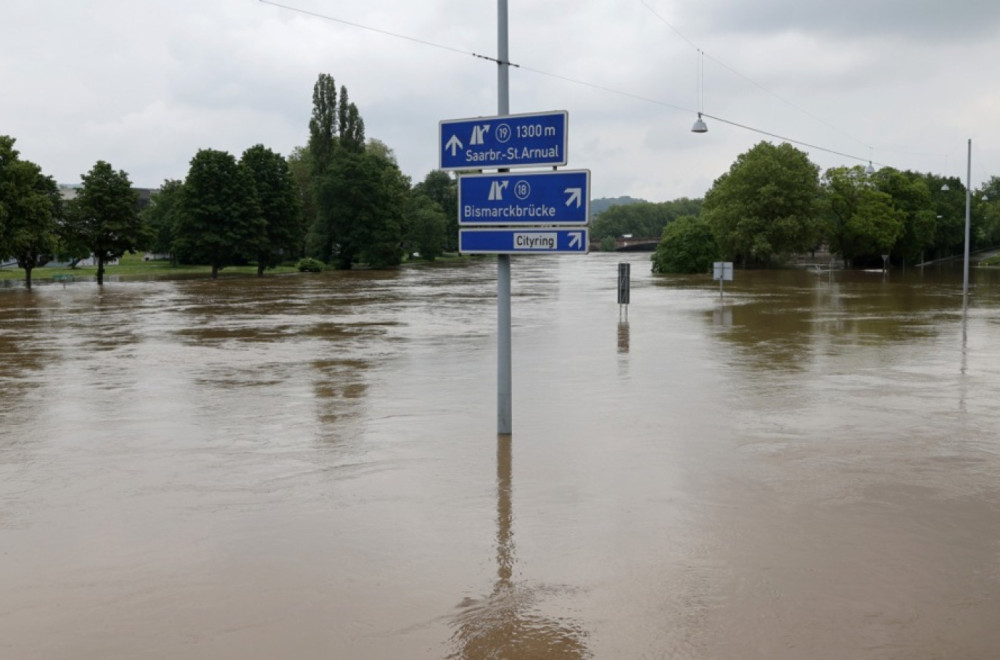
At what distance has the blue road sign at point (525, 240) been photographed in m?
9.72

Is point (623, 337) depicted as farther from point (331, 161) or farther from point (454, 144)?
point (331, 161)

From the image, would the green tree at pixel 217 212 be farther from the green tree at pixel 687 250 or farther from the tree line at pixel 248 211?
the green tree at pixel 687 250

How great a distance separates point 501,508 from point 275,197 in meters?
70.4

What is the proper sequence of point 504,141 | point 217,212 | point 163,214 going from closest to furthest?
point 504,141 → point 217,212 → point 163,214

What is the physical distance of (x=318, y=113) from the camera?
9506 centimetres

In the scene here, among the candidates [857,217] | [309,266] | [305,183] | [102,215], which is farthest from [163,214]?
[857,217]

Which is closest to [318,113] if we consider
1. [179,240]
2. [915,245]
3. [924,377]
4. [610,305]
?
[179,240]

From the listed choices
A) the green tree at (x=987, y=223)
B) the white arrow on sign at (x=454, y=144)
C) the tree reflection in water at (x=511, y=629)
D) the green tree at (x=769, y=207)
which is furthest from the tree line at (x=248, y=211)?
the green tree at (x=987, y=223)

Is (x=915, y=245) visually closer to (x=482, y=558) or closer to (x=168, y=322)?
(x=168, y=322)

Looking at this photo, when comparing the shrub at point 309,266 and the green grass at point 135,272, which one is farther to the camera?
the shrub at point 309,266

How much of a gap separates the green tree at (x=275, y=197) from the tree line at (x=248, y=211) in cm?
9

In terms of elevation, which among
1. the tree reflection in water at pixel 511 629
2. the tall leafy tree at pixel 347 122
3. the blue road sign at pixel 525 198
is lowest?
the tree reflection in water at pixel 511 629

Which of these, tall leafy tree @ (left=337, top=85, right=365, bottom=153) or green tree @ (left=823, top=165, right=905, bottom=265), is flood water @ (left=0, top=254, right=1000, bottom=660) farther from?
tall leafy tree @ (left=337, top=85, right=365, bottom=153)

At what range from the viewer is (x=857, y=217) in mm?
81875
